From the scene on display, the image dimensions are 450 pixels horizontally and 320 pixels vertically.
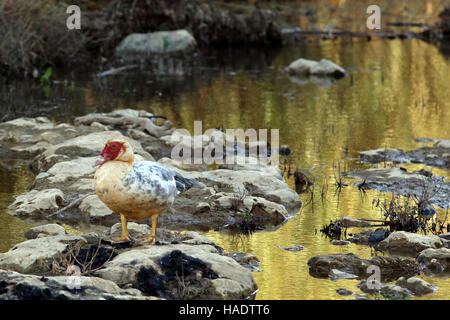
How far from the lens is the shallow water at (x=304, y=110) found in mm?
8992

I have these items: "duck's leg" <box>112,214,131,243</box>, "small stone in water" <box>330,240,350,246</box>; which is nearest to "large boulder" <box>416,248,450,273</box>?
"small stone in water" <box>330,240,350,246</box>

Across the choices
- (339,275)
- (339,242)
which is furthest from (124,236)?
(339,242)

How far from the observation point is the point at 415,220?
959cm

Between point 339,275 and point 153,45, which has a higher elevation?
point 153,45

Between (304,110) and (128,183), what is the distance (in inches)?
423

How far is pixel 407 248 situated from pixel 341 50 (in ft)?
65.1

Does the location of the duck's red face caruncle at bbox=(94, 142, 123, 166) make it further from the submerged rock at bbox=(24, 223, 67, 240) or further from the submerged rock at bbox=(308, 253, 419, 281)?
the submerged rock at bbox=(308, 253, 419, 281)

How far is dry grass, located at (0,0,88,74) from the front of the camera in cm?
2041

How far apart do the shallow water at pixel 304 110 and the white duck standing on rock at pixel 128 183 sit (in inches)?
48.3

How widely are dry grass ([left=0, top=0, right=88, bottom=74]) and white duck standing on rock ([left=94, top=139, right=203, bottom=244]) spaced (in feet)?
43.1

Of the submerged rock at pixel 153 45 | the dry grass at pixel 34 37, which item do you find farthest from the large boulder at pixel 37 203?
the submerged rock at pixel 153 45

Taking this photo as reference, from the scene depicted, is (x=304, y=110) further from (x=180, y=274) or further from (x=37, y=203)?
(x=180, y=274)

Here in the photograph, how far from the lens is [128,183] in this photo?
24.7 feet

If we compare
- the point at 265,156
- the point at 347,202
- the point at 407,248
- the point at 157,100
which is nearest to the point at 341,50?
the point at 157,100
